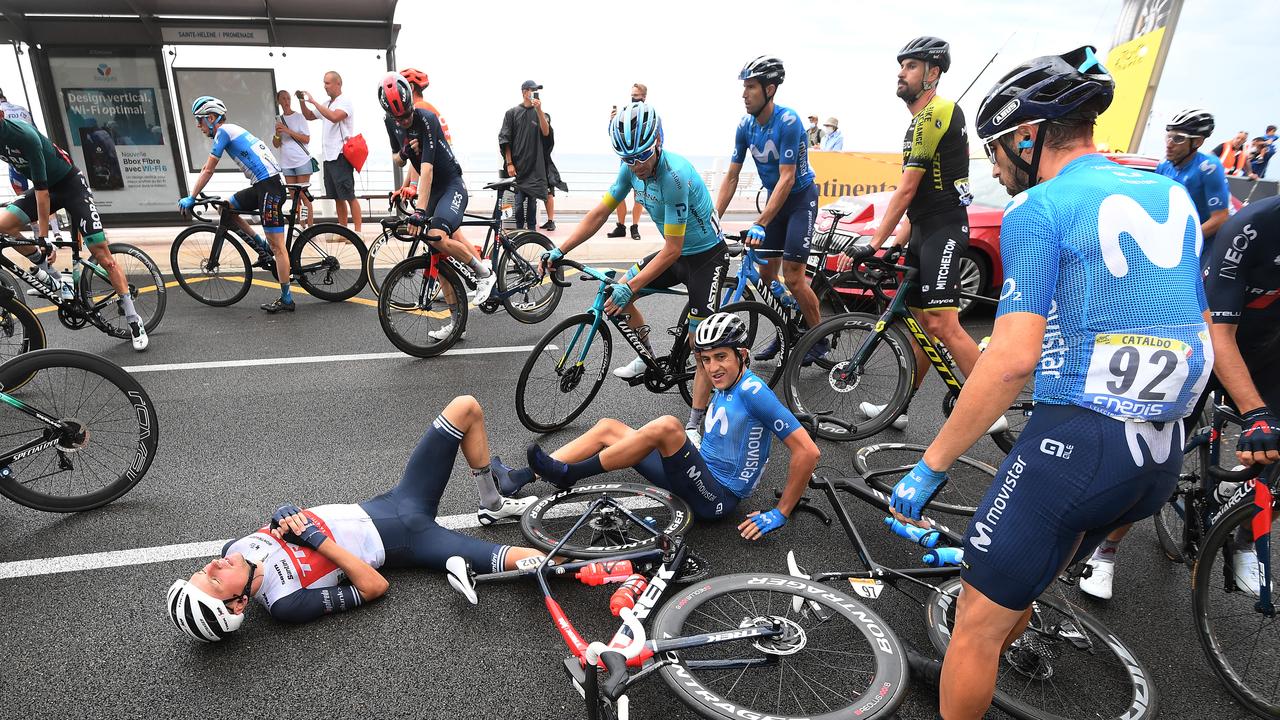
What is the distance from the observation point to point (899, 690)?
93.4 inches

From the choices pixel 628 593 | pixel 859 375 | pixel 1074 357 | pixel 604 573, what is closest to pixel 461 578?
pixel 604 573

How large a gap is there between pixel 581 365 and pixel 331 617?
2.26 metres

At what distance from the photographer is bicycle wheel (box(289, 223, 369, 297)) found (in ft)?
24.6

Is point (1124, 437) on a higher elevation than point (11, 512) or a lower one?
higher

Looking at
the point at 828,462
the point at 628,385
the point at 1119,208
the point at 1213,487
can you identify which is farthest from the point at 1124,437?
the point at 628,385

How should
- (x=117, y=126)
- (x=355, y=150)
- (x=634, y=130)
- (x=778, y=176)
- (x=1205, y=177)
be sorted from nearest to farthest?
(x=634, y=130)
(x=1205, y=177)
(x=778, y=176)
(x=355, y=150)
(x=117, y=126)

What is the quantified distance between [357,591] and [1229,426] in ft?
13.7

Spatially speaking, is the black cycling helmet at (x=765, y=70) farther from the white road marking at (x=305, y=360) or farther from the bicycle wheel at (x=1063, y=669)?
the bicycle wheel at (x=1063, y=669)

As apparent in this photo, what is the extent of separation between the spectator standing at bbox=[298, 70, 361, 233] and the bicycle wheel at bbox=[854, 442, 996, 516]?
900 cm

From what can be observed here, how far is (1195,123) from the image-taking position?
5352 mm

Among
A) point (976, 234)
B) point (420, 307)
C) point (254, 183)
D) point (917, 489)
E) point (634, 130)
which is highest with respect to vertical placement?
point (634, 130)

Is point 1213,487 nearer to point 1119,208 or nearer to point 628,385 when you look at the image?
point 1119,208

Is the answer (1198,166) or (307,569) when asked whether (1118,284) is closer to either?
(307,569)

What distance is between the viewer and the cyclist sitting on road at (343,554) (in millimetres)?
2621
